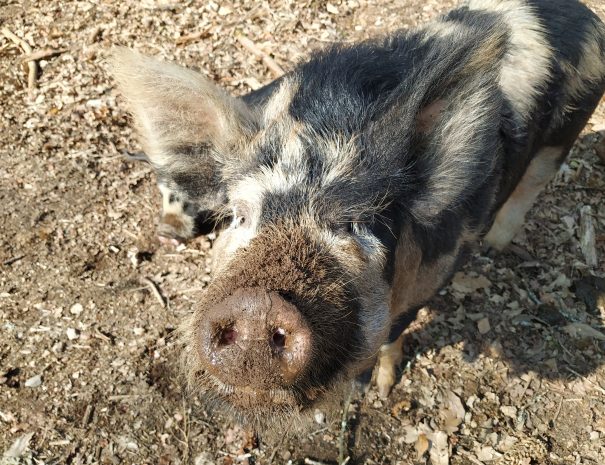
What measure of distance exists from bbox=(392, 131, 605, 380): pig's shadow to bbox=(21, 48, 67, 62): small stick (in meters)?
4.53

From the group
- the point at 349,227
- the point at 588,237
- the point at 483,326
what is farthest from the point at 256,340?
the point at 588,237

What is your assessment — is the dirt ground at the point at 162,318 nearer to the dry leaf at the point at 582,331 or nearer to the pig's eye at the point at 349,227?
the dry leaf at the point at 582,331

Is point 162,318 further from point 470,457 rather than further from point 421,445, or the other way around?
point 470,457

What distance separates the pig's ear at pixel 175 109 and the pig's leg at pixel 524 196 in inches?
109

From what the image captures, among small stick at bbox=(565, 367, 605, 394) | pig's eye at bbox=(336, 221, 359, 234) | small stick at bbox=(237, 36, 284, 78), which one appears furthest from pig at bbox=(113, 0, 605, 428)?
small stick at bbox=(237, 36, 284, 78)

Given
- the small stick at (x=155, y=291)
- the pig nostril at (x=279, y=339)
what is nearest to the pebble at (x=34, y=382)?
the small stick at (x=155, y=291)

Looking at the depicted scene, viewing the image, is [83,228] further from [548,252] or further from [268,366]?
[548,252]

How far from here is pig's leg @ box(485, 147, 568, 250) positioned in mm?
4785

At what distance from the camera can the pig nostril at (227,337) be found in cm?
223

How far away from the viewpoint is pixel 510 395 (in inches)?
177

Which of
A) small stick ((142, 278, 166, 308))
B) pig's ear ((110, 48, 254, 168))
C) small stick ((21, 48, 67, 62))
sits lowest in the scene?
small stick ((142, 278, 166, 308))

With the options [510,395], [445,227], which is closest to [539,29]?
[445,227]

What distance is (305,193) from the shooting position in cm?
261

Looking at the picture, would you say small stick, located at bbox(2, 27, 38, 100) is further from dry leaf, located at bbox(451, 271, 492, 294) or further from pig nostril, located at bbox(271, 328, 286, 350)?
pig nostril, located at bbox(271, 328, 286, 350)
